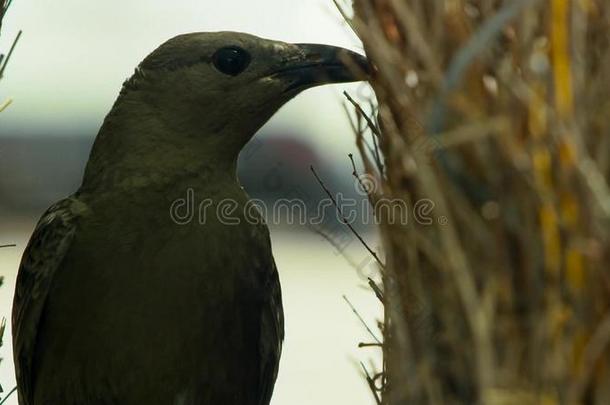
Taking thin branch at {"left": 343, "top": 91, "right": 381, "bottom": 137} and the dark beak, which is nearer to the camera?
thin branch at {"left": 343, "top": 91, "right": 381, "bottom": 137}

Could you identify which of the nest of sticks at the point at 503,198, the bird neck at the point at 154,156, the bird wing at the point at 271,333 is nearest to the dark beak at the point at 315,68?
the bird neck at the point at 154,156

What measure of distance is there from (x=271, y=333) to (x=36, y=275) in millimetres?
621

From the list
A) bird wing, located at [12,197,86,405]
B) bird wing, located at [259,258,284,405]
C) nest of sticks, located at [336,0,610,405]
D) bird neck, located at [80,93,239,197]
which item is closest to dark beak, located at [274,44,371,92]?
bird neck, located at [80,93,239,197]

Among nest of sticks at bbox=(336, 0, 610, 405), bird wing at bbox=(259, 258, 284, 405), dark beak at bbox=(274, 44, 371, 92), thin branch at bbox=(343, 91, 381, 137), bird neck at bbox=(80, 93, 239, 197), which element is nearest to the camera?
nest of sticks at bbox=(336, 0, 610, 405)

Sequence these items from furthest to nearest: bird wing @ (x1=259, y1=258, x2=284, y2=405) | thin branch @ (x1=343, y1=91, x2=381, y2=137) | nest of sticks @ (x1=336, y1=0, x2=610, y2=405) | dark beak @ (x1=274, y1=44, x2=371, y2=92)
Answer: bird wing @ (x1=259, y1=258, x2=284, y2=405) → dark beak @ (x1=274, y1=44, x2=371, y2=92) → thin branch @ (x1=343, y1=91, x2=381, y2=137) → nest of sticks @ (x1=336, y1=0, x2=610, y2=405)

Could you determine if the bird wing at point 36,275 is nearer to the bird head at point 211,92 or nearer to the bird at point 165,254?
the bird at point 165,254

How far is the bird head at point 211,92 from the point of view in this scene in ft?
9.77

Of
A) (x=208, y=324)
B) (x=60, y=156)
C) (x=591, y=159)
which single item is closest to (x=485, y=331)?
(x=591, y=159)

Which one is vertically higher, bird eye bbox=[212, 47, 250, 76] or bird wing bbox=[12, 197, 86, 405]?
bird eye bbox=[212, 47, 250, 76]

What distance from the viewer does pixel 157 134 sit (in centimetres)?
303

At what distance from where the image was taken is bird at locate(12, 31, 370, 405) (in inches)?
115

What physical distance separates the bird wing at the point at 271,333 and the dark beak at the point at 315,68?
1.61ft

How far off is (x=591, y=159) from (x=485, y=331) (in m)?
0.29

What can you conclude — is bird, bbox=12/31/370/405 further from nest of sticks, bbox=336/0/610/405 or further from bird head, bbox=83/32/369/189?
nest of sticks, bbox=336/0/610/405
